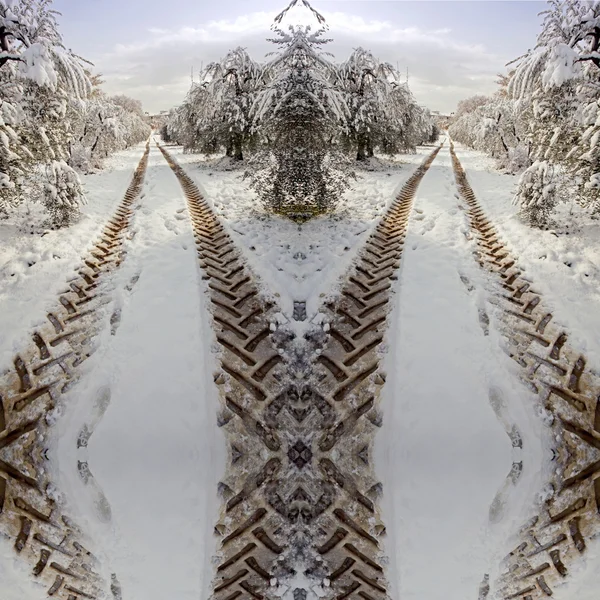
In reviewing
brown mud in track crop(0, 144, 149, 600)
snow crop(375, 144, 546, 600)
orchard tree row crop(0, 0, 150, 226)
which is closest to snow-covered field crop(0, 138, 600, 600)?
snow crop(375, 144, 546, 600)

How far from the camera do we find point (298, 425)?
3914 mm

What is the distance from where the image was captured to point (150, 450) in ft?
12.6

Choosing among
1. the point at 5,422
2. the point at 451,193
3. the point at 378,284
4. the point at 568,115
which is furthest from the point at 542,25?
the point at 5,422

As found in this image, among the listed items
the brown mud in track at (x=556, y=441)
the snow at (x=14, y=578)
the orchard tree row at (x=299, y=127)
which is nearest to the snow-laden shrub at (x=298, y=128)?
the orchard tree row at (x=299, y=127)

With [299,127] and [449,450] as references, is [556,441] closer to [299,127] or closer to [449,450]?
[449,450]

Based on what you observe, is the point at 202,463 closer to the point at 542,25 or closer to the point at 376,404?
the point at 376,404

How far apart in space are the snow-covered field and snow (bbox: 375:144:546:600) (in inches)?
0.4

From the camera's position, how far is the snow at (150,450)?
10.6ft

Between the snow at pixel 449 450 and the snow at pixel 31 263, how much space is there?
12.8 ft

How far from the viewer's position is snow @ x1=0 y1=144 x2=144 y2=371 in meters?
5.59

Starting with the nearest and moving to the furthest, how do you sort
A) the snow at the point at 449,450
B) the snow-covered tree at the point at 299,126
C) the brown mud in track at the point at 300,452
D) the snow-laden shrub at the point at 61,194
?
the brown mud in track at the point at 300,452, the snow at the point at 449,450, the snow-covered tree at the point at 299,126, the snow-laden shrub at the point at 61,194

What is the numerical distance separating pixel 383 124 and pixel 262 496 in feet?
53.4

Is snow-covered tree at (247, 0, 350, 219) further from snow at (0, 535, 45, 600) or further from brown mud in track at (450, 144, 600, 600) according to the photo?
snow at (0, 535, 45, 600)

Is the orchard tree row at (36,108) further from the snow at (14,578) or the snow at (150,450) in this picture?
the snow at (14,578)
